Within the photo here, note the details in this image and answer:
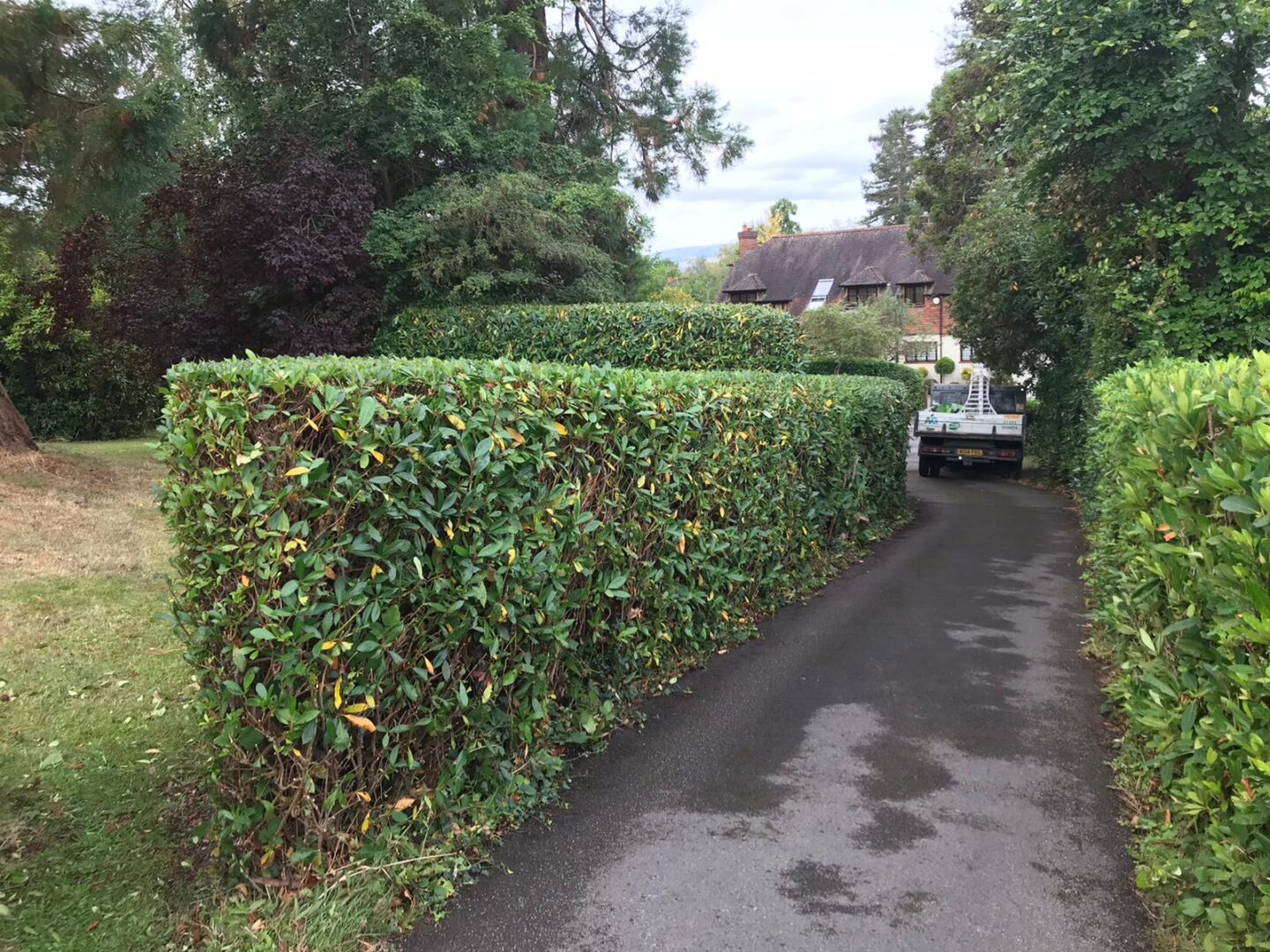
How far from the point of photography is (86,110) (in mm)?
8781

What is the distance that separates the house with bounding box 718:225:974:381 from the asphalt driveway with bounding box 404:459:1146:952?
3711 centimetres

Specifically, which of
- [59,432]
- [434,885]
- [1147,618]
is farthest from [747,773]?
[59,432]

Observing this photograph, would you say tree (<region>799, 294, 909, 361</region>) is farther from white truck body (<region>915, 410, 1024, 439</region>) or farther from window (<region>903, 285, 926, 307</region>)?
white truck body (<region>915, 410, 1024, 439</region>)

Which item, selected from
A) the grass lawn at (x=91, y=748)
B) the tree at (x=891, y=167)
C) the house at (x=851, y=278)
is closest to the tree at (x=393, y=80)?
the grass lawn at (x=91, y=748)

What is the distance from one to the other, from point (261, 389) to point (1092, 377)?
1155cm

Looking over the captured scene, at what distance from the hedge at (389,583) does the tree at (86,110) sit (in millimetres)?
7409

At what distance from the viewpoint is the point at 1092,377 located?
11.5 metres

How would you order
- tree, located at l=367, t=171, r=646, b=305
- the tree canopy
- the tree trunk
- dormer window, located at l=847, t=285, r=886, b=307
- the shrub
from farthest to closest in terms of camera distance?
dormer window, located at l=847, t=285, r=886, b=307, the shrub, tree, located at l=367, t=171, r=646, b=305, the tree trunk, the tree canopy

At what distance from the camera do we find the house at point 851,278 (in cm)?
4294

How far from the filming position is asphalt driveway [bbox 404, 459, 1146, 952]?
2.85m

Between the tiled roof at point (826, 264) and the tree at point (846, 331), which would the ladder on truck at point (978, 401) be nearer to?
the tree at point (846, 331)

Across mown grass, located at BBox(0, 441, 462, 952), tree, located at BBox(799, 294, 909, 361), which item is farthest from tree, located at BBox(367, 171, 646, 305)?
tree, located at BBox(799, 294, 909, 361)

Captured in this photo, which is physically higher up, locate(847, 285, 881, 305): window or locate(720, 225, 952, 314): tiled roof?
locate(720, 225, 952, 314): tiled roof

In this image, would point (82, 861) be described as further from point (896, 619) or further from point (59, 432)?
point (59, 432)
